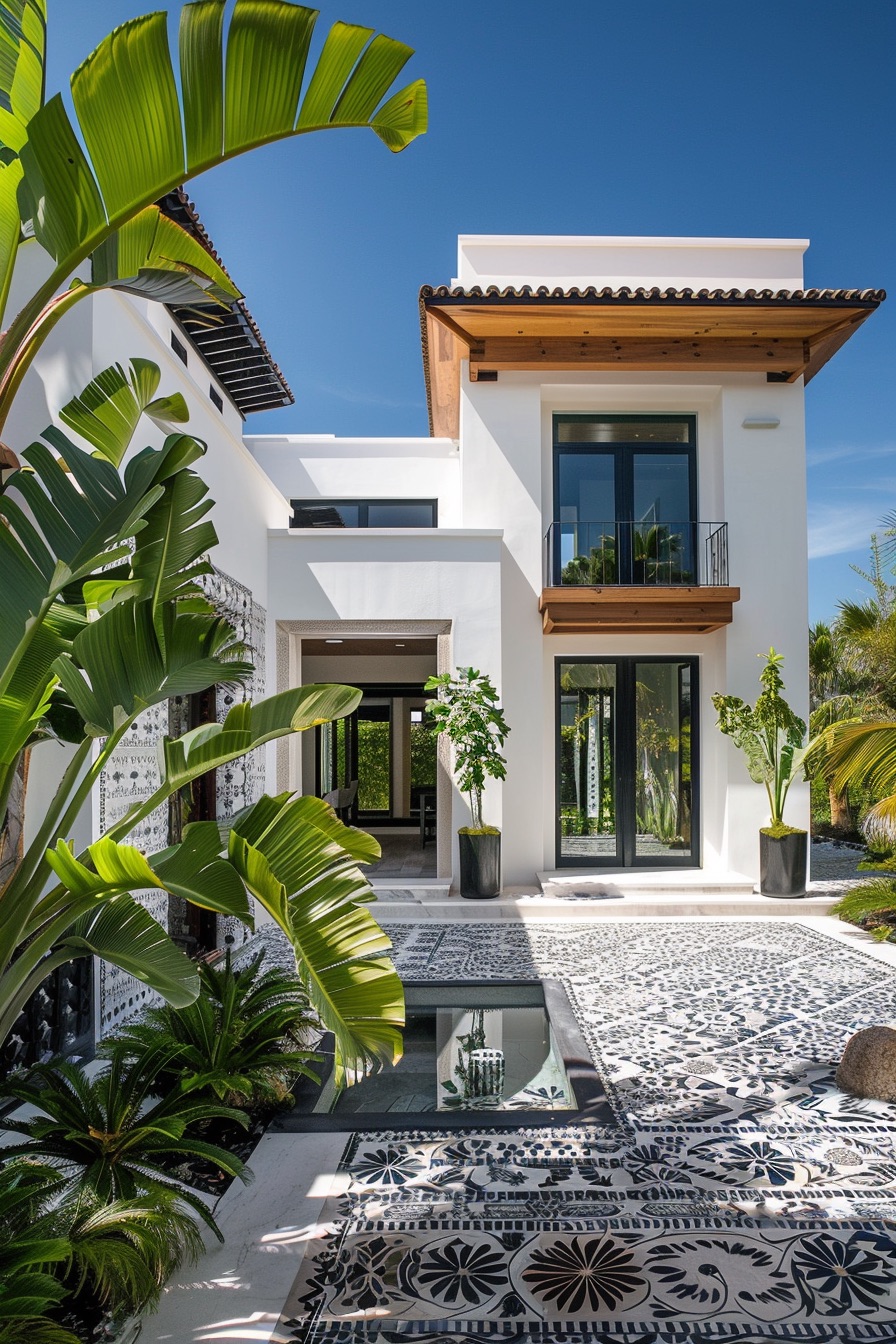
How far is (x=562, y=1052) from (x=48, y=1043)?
283cm

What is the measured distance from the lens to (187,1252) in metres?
3.00

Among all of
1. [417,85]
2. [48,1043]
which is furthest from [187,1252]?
[417,85]

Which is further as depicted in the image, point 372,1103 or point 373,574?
point 373,574

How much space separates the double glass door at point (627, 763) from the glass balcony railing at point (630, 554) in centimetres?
105

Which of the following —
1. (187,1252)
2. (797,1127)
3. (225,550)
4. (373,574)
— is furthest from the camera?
(373,574)

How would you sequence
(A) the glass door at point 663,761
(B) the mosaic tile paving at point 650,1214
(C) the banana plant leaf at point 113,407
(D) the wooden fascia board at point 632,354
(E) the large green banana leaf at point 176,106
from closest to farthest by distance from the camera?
(E) the large green banana leaf at point 176,106, (B) the mosaic tile paving at point 650,1214, (C) the banana plant leaf at point 113,407, (D) the wooden fascia board at point 632,354, (A) the glass door at point 663,761

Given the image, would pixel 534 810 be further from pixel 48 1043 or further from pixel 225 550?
pixel 48 1043

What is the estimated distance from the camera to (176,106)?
88.8 inches

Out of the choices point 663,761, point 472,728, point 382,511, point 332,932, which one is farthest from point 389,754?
point 332,932

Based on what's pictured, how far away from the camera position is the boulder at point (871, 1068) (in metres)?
4.56

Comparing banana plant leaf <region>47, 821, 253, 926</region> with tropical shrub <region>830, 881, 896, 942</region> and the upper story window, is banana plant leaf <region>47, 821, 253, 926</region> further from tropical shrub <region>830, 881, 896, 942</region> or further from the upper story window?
the upper story window

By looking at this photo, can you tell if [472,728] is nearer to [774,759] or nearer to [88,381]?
[774,759]

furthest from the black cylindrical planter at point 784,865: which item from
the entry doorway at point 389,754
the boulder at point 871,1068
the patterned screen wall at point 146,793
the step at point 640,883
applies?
the entry doorway at point 389,754

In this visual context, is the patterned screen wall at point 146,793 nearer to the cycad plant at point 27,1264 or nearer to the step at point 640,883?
the cycad plant at point 27,1264
